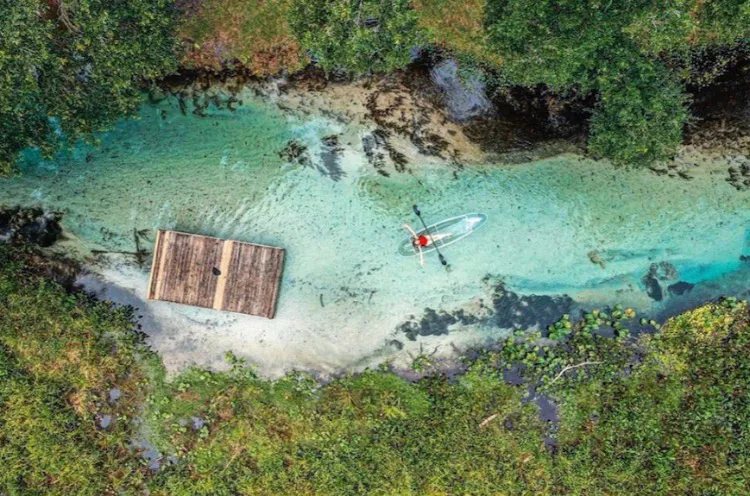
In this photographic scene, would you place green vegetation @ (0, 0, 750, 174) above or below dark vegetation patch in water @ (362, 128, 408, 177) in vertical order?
above

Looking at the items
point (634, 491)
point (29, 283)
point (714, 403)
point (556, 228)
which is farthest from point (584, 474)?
point (29, 283)

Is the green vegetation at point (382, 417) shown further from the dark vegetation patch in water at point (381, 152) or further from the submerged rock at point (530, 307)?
the dark vegetation patch in water at point (381, 152)

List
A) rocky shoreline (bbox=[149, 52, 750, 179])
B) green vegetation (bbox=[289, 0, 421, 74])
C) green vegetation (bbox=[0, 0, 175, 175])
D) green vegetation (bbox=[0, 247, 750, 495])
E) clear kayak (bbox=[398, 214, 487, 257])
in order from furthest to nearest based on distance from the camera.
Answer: clear kayak (bbox=[398, 214, 487, 257])
rocky shoreline (bbox=[149, 52, 750, 179])
green vegetation (bbox=[0, 247, 750, 495])
green vegetation (bbox=[289, 0, 421, 74])
green vegetation (bbox=[0, 0, 175, 175])

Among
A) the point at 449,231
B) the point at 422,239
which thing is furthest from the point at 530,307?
the point at 422,239

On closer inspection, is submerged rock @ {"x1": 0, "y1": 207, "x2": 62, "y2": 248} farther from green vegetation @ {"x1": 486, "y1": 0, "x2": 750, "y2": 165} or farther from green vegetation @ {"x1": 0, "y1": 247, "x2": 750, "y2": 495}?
green vegetation @ {"x1": 486, "y1": 0, "x2": 750, "y2": 165}

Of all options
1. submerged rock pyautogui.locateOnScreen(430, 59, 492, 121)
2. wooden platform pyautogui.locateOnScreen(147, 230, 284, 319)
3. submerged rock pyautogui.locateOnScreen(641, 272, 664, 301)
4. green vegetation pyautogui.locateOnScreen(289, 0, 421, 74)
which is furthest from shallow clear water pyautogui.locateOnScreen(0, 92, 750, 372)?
green vegetation pyautogui.locateOnScreen(289, 0, 421, 74)

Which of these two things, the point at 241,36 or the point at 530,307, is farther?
the point at 530,307

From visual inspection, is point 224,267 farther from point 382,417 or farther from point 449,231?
point 449,231
